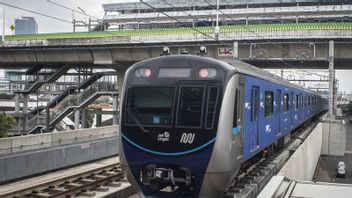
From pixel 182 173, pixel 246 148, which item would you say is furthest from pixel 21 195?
pixel 246 148

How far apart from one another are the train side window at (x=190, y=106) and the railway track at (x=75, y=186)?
356cm

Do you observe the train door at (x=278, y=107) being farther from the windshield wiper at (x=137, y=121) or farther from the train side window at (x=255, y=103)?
the windshield wiper at (x=137, y=121)

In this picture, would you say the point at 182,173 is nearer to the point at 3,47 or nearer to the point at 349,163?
the point at 349,163

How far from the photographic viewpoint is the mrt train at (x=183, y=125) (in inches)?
309

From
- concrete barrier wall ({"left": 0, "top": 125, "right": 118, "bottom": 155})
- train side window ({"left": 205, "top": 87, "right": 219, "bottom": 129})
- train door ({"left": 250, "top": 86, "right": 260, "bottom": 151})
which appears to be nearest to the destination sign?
train side window ({"left": 205, "top": 87, "right": 219, "bottom": 129})

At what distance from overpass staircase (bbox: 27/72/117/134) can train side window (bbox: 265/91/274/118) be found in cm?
3079

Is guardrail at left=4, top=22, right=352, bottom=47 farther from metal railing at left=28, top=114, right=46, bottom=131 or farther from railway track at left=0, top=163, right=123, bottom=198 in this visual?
railway track at left=0, top=163, right=123, bottom=198

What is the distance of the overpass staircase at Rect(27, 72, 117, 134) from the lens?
42406mm

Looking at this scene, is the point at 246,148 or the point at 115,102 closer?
the point at 246,148

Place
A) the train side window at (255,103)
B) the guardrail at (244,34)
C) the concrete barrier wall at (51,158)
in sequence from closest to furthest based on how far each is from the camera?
the train side window at (255,103), the concrete barrier wall at (51,158), the guardrail at (244,34)

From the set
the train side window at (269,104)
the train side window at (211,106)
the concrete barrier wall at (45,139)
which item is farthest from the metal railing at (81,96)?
the train side window at (211,106)

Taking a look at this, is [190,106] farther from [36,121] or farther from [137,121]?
[36,121]

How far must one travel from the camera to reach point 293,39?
106 feet

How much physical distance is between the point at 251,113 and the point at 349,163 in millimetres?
32172
